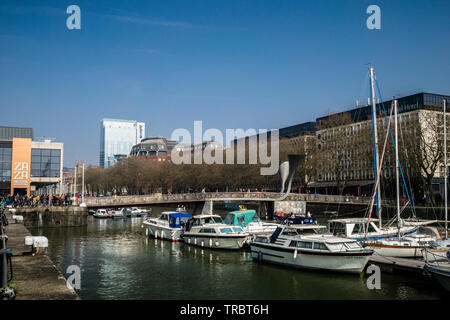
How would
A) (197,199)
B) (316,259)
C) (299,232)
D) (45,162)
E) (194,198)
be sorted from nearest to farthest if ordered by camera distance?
1. (316,259)
2. (299,232)
3. (197,199)
4. (194,198)
5. (45,162)

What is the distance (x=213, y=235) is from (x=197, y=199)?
32.1 m

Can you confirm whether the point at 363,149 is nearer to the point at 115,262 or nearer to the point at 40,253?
the point at 115,262

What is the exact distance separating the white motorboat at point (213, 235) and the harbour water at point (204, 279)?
0.69 meters

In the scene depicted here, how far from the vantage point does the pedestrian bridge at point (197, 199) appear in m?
65.0

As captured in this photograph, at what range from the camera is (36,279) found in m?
15.7

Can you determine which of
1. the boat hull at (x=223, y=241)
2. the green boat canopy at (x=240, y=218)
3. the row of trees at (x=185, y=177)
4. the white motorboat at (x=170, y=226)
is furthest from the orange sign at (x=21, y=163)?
the boat hull at (x=223, y=241)

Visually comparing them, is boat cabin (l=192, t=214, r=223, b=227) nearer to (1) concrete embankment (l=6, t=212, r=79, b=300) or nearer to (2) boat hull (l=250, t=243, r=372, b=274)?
(2) boat hull (l=250, t=243, r=372, b=274)

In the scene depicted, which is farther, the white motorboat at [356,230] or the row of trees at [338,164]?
the row of trees at [338,164]

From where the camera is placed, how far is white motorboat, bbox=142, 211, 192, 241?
43.3 metres
